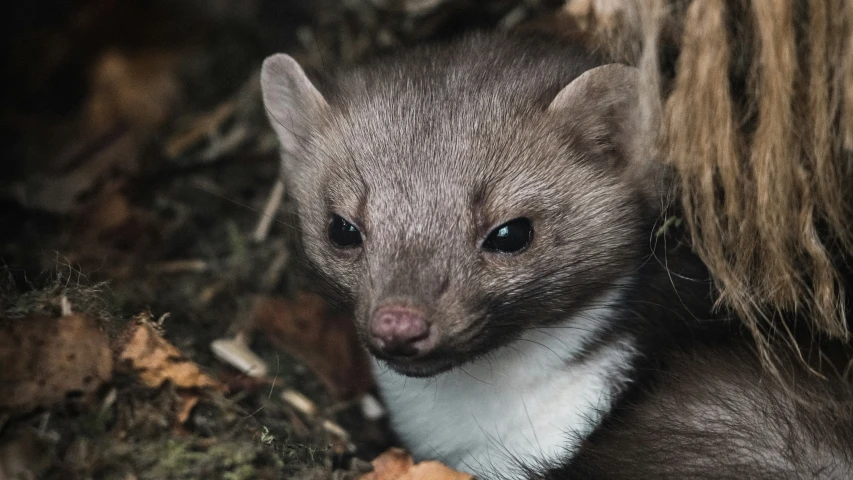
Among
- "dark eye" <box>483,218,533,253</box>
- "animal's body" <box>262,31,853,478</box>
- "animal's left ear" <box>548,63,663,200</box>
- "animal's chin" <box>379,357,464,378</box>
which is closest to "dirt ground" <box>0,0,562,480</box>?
"animal's chin" <box>379,357,464,378</box>

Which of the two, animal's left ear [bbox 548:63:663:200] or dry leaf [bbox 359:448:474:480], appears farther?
animal's left ear [bbox 548:63:663:200]

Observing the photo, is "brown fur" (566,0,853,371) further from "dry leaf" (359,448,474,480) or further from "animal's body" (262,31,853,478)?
"dry leaf" (359,448,474,480)

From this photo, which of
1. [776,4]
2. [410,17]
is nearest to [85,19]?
[410,17]

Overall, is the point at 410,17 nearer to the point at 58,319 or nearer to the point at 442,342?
the point at 442,342

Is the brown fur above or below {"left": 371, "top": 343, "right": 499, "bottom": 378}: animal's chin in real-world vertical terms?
above

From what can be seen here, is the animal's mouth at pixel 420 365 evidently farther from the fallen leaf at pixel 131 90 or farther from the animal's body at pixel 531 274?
the fallen leaf at pixel 131 90

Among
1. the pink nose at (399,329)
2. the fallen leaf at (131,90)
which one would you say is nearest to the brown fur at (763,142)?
→ the pink nose at (399,329)

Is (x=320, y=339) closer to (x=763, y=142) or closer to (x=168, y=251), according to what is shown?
(x=168, y=251)
